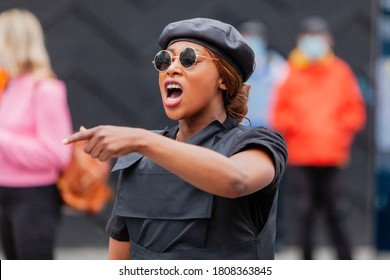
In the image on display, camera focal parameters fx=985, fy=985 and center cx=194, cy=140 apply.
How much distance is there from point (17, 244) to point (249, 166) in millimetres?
2582

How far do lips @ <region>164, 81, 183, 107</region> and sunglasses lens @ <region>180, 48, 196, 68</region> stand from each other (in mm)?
60

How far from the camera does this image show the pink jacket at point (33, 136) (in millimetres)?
5004

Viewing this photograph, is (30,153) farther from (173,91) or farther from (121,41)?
(121,41)

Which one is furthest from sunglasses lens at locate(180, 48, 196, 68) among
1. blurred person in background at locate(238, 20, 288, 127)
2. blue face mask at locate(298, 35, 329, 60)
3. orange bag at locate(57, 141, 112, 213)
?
blurred person in background at locate(238, 20, 288, 127)

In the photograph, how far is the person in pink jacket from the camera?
489cm

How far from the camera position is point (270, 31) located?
8.00m

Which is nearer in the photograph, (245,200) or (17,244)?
(245,200)

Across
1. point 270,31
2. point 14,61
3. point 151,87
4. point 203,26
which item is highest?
point 270,31

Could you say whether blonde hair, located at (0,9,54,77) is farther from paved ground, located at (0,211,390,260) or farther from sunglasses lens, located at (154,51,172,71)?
paved ground, located at (0,211,390,260)

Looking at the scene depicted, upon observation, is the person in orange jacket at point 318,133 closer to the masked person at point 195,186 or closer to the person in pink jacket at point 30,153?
the person in pink jacket at point 30,153
